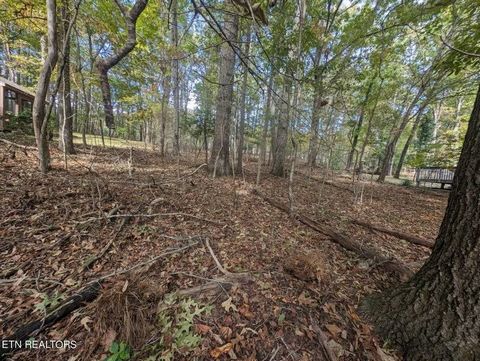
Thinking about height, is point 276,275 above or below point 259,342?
above

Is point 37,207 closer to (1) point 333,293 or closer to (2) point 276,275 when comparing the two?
(2) point 276,275

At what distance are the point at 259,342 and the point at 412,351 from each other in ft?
4.11

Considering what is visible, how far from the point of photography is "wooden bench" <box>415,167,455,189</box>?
10477mm

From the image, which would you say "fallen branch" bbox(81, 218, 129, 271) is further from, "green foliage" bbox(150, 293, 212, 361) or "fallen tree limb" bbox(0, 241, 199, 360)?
"green foliage" bbox(150, 293, 212, 361)

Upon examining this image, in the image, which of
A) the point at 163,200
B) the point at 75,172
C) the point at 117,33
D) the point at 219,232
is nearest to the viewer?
the point at 219,232

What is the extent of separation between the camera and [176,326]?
1763 millimetres

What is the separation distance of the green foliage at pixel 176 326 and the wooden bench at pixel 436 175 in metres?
13.6

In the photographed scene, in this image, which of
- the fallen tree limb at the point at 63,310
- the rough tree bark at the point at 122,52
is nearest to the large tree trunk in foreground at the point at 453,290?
the fallen tree limb at the point at 63,310

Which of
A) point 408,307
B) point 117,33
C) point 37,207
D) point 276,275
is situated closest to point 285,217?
point 276,275

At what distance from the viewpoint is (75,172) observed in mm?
4828

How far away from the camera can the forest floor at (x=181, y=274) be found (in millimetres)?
1678

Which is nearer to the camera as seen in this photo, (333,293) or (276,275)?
(333,293)

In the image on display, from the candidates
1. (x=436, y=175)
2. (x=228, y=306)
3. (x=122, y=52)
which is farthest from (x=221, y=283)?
(x=436, y=175)

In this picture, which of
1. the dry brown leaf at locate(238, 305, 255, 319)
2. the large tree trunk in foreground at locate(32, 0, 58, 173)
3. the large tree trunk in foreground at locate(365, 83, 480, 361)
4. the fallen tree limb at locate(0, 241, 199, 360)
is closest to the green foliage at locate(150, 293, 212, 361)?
the dry brown leaf at locate(238, 305, 255, 319)
